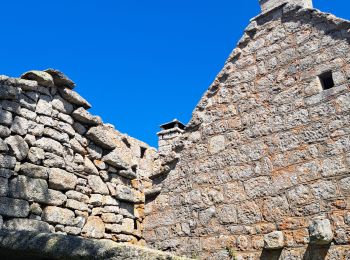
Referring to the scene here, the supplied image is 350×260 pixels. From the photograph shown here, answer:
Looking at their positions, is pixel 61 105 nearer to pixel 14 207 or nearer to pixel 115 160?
pixel 115 160

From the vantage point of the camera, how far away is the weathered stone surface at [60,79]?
4.79 meters

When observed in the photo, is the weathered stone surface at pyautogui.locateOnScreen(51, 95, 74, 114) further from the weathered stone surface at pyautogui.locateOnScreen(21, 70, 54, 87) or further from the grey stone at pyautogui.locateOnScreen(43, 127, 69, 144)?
the grey stone at pyautogui.locateOnScreen(43, 127, 69, 144)

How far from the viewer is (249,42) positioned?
543cm

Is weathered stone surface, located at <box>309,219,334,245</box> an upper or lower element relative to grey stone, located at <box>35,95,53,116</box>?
lower

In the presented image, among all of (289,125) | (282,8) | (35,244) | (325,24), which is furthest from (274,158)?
(35,244)

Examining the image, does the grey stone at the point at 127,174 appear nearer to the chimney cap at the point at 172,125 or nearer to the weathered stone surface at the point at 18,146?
the weathered stone surface at the point at 18,146

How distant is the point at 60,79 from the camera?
16.0 ft

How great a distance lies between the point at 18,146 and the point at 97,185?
1.22 meters

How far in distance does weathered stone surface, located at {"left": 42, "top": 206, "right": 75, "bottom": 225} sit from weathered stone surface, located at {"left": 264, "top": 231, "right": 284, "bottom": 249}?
220 centimetres

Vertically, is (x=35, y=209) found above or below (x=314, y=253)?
above

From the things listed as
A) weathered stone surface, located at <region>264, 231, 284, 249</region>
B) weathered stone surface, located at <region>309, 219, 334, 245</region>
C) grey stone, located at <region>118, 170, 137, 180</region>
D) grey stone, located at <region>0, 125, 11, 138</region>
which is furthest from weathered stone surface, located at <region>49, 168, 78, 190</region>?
weathered stone surface, located at <region>309, 219, 334, 245</region>

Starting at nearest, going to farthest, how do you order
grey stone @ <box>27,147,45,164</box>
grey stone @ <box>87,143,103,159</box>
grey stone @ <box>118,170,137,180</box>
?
grey stone @ <box>27,147,45,164</box>
grey stone @ <box>87,143,103,159</box>
grey stone @ <box>118,170,137,180</box>

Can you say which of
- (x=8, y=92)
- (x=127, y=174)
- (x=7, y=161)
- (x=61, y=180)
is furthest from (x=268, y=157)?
(x=8, y=92)

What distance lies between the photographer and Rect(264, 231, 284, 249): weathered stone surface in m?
4.27
